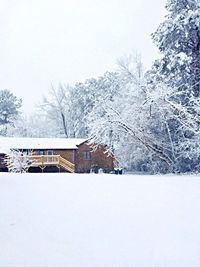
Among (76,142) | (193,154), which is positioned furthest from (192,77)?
(76,142)

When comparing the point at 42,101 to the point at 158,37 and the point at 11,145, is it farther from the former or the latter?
the point at 158,37

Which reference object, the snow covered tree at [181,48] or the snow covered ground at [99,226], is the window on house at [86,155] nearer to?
the snow covered tree at [181,48]

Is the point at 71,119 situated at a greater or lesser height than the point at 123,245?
greater

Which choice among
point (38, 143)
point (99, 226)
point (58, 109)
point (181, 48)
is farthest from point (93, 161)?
point (99, 226)

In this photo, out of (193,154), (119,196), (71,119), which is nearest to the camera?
(119,196)

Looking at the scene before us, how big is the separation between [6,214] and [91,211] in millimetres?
1568

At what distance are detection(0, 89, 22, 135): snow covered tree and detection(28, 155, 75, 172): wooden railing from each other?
20599 mm

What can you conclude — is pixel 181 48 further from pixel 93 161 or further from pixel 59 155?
pixel 93 161

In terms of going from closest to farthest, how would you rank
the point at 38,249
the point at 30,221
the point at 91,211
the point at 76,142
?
1. the point at 38,249
2. the point at 30,221
3. the point at 91,211
4. the point at 76,142

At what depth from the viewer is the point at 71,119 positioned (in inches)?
1873

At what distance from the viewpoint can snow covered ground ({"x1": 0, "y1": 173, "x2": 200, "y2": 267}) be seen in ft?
15.1

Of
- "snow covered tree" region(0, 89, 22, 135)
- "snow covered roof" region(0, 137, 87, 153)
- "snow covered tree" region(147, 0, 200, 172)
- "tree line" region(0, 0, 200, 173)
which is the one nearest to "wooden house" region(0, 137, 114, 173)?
"snow covered roof" region(0, 137, 87, 153)

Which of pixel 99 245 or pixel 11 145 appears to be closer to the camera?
pixel 99 245

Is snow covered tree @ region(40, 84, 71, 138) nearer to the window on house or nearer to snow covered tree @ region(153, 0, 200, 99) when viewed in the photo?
the window on house
